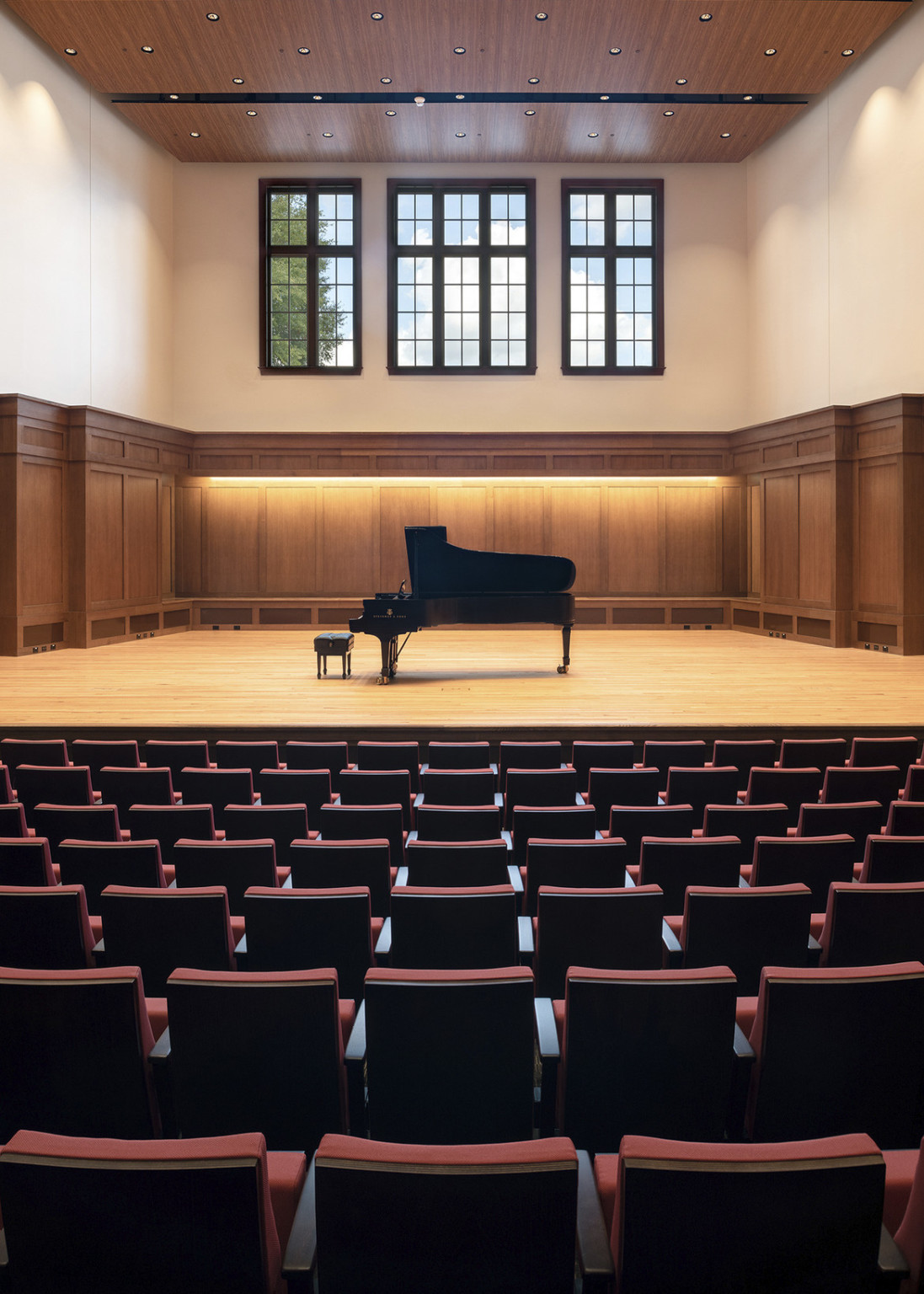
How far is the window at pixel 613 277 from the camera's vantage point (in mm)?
14062

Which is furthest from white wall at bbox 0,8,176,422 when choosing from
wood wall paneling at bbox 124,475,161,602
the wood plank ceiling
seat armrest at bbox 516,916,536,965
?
seat armrest at bbox 516,916,536,965

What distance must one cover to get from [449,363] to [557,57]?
437cm

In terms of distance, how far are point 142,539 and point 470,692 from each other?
707 centimetres

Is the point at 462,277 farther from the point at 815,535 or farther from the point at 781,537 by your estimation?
the point at 815,535

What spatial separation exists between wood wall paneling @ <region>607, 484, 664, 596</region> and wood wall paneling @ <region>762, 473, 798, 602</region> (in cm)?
171

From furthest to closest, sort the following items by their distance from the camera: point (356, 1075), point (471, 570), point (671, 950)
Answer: point (471, 570) < point (671, 950) < point (356, 1075)

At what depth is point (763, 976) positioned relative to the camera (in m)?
1.70

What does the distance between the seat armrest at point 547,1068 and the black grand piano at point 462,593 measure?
6092mm

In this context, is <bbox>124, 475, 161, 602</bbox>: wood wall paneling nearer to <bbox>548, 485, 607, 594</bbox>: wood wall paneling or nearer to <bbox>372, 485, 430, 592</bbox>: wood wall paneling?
<bbox>372, 485, 430, 592</bbox>: wood wall paneling

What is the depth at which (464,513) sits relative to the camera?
14406 millimetres

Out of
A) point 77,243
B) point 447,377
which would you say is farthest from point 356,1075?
point 447,377

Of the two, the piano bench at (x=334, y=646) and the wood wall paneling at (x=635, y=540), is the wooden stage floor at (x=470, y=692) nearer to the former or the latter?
the piano bench at (x=334, y=646)

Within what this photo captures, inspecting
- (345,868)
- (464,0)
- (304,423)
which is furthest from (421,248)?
(345,868)

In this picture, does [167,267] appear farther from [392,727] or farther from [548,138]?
[392,727]
